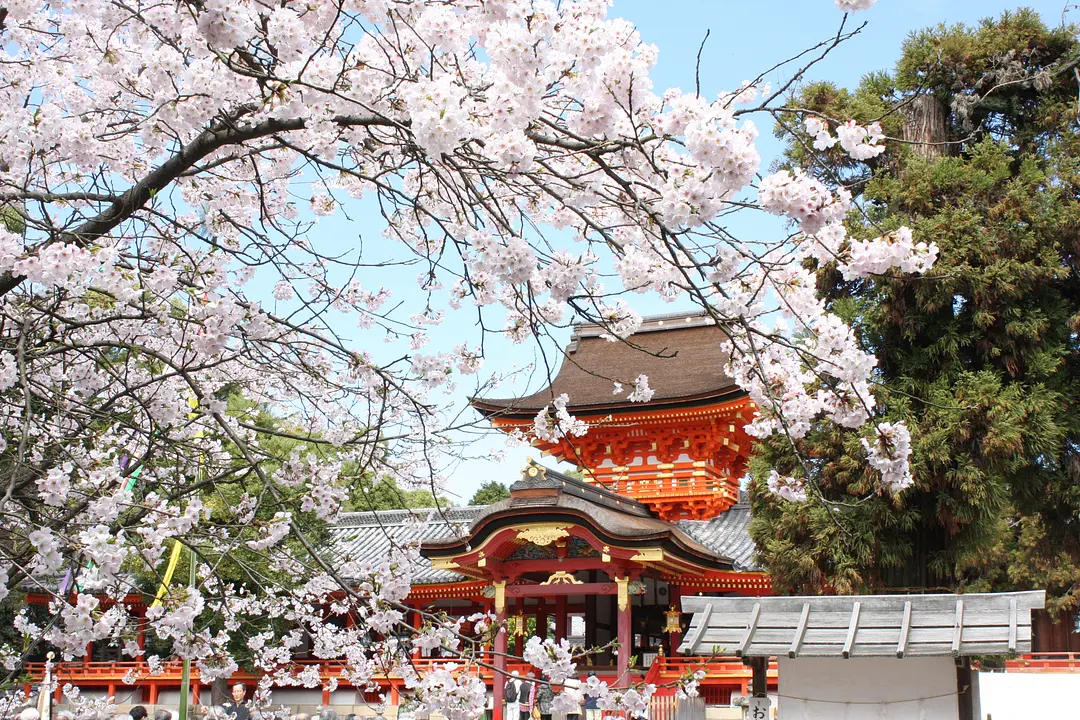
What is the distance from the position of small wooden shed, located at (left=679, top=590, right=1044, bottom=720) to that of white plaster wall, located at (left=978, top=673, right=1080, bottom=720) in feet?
33.6

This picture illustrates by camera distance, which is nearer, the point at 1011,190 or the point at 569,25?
the point at 569,25

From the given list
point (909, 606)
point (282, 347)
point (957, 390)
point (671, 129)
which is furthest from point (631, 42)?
point (957, 390)

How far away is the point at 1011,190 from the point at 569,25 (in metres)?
7.76

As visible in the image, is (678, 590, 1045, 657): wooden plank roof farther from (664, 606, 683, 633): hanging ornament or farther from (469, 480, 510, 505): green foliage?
(469, 480, 510, 505): green foliage

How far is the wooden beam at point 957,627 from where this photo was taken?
5.62 metres

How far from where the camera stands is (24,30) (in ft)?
14.0

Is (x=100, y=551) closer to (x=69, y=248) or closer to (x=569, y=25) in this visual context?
(x=69, y=248)

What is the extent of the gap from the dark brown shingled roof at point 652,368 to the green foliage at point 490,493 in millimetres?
16035

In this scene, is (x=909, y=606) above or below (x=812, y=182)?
below

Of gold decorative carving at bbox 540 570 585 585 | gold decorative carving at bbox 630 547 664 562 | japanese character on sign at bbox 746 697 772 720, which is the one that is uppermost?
gold decorative carving at bbox 630 547 664 562

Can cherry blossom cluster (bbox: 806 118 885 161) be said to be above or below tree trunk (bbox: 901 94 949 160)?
below

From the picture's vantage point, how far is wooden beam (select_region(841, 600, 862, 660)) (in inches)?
231

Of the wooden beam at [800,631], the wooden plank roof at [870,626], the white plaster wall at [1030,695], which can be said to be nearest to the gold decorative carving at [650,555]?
the wooden plank roof at [870,626]

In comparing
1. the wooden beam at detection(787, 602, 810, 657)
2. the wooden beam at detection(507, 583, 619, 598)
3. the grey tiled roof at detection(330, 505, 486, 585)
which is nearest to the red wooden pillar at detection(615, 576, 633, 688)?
the wooden beam at detection(507, 583, 619, 598)
